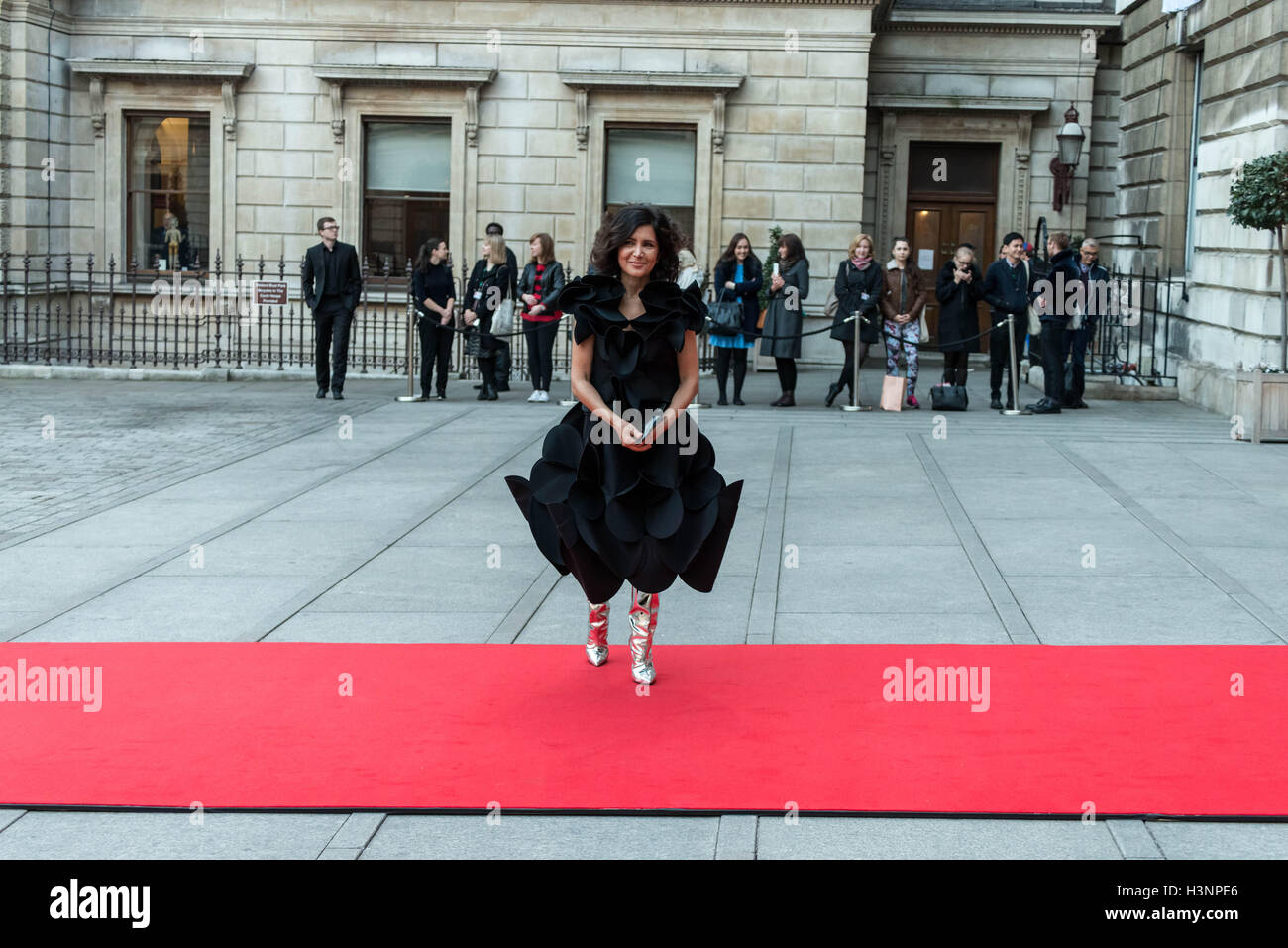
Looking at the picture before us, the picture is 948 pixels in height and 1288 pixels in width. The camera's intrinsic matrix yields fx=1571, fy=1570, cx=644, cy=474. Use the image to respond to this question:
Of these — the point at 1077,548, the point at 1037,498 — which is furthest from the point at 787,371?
the point at 1077,548

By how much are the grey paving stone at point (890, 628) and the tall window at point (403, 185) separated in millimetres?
16752

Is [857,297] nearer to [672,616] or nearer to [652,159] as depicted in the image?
[652,159]

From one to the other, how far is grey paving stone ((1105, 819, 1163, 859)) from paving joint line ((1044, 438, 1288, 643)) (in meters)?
2.66

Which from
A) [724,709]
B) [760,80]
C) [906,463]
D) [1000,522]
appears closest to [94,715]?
[724,709]

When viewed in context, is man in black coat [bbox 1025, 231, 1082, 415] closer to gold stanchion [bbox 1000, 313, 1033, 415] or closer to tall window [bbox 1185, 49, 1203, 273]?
gold stanchion [bbox 1000, 313, 1033, 415]

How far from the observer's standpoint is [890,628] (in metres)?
7.25

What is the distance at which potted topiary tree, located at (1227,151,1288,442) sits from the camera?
45.6ft

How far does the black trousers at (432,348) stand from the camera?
1725cm

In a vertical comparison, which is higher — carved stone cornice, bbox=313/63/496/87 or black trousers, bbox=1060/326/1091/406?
carved stone cornice, bbox=313/63/496/87

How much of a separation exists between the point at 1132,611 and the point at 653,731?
2.99 metres

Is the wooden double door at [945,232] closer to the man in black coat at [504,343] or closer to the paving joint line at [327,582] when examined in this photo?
the man in black coat at [504,343]

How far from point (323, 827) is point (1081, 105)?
2255cm

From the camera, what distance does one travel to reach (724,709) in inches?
234

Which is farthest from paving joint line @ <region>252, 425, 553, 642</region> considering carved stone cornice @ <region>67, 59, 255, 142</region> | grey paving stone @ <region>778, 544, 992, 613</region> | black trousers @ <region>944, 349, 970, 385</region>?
carved stone cornice @ <region>67, 59, 255, 142</region>
